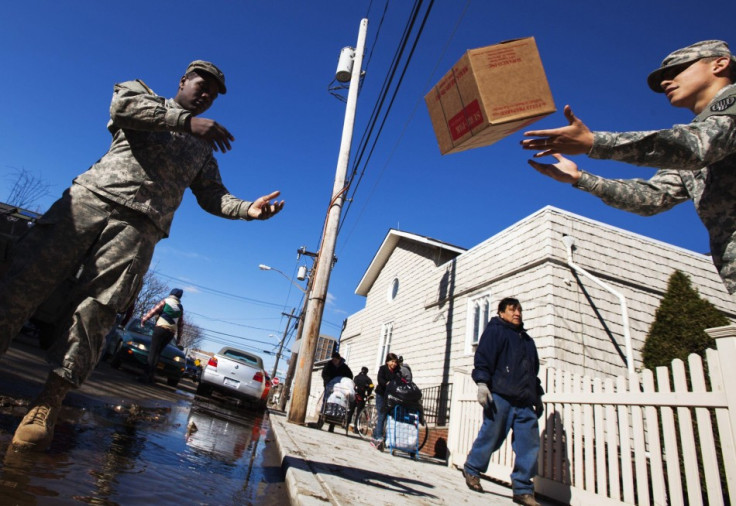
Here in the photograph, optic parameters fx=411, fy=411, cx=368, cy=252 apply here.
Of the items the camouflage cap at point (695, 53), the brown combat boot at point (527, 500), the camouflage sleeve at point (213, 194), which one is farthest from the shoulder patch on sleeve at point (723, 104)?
the brown combat boot at point (527, 500)

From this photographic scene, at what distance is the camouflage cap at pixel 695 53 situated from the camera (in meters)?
2.05

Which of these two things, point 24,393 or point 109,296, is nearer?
point 109,296

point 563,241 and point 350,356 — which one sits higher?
point 563,241

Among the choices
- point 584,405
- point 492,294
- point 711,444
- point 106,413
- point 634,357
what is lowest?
point 106,413

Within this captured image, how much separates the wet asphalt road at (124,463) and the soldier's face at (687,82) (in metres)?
2.89

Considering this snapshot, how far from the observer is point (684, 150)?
1.62m

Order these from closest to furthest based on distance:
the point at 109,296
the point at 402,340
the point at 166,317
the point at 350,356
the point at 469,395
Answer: the point at 109,296
the point at 469,395
the point at 166,317
the point at 402,340
the point at 350,356

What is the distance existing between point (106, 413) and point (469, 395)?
4643 mm

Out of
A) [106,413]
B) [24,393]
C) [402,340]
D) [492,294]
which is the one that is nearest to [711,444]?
[106,413]

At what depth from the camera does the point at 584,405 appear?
13.2 ft

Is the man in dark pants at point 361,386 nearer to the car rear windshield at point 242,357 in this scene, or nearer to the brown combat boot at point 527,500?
the car rear windshield at point 242,357

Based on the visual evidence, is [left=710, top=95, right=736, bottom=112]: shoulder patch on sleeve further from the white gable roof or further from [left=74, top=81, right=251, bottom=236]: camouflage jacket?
the white gable roof

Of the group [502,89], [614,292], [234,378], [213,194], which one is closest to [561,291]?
[614,292]

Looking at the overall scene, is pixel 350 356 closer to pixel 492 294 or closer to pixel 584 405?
pixel 492 294
